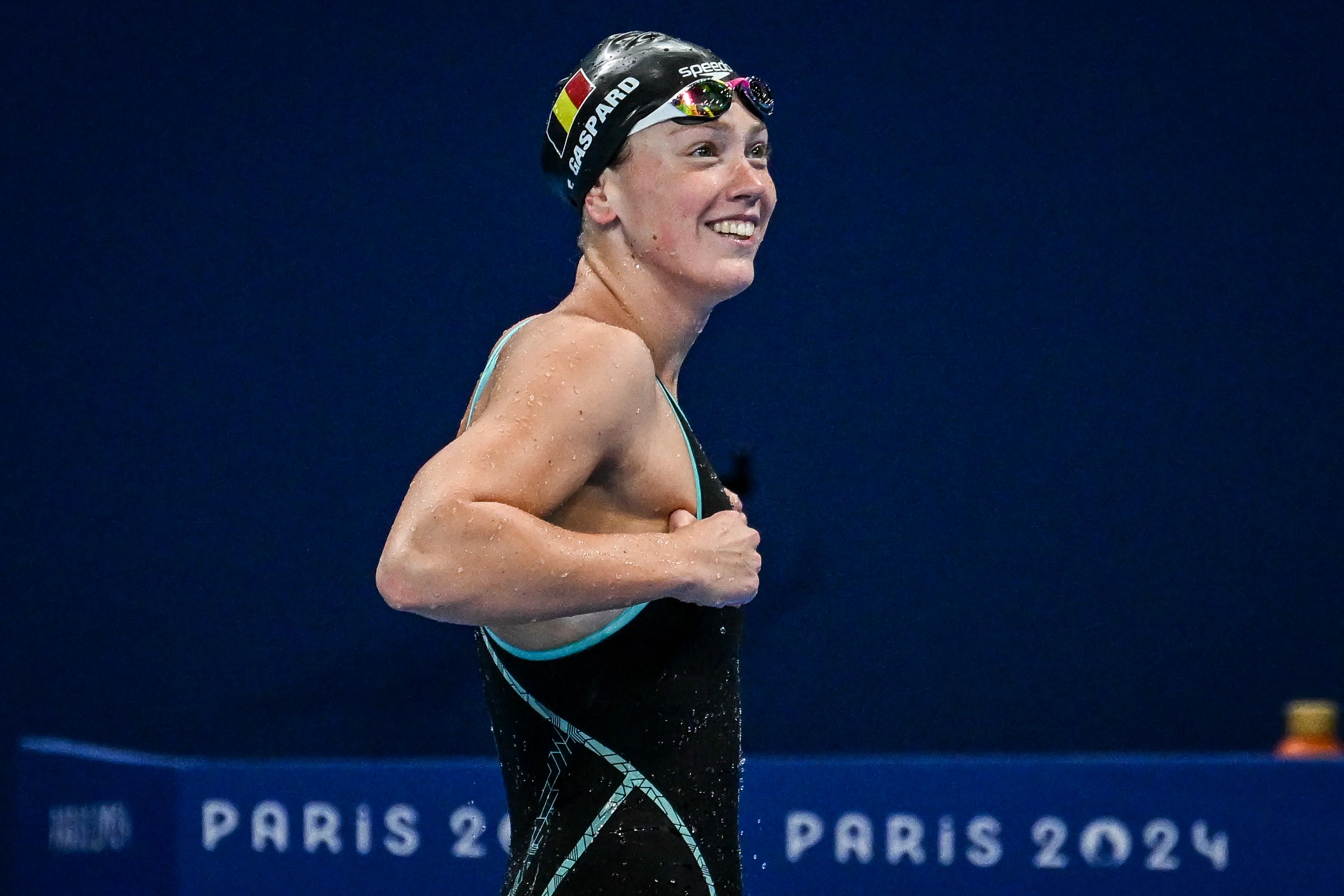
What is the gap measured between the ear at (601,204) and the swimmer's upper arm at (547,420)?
310 mm

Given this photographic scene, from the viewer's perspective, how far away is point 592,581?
64.7 inches

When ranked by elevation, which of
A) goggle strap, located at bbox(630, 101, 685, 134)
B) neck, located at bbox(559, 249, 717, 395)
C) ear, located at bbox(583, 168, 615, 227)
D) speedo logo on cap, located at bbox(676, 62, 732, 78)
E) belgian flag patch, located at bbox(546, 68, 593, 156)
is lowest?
neck, located at bbox(559, 249, 717, 395)

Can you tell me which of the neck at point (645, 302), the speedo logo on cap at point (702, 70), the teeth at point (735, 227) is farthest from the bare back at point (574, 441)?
the speedo logo on cap at point (702, 70)

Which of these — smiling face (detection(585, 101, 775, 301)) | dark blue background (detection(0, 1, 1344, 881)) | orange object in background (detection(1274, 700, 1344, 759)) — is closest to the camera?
smiling face (detection(585, 101, 775, 301))

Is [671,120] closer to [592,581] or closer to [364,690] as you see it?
[592,581]

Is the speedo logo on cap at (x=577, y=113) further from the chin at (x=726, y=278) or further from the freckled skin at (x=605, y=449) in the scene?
the chin at (x=726, y=278)

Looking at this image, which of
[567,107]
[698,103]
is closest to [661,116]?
[698,103]

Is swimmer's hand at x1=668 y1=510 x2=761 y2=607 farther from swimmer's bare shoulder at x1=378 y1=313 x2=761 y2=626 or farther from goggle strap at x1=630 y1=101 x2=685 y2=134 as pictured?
goggle strap at x1=630 y1=101 x2=685 y2=134

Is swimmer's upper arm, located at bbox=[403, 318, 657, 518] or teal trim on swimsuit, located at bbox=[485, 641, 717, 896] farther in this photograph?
teal trim on swimsuit, located at bbox=[485, 641, 717, 896]

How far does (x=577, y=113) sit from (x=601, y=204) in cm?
13

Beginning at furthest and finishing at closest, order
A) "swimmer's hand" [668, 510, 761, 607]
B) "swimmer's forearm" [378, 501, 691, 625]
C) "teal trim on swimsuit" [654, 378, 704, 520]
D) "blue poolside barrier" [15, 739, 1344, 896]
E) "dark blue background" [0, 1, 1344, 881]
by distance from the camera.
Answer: "dark blue background" [0, 1, 1344, 881] < "blue poolside barrier" [15, 739, 1344, 896] < "teal trim on swimsuit" [654, 378, 704, 520] < "swimmer's hand" [668, 510, 761, 607] < "swimmer's forearm" [378, 501, 691, 625]

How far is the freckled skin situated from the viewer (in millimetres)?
1599

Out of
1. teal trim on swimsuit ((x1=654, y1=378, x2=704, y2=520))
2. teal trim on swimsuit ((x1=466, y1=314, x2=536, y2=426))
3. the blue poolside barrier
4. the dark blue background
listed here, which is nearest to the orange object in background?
the dark blue background

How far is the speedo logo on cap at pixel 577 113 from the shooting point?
209 centimetres
